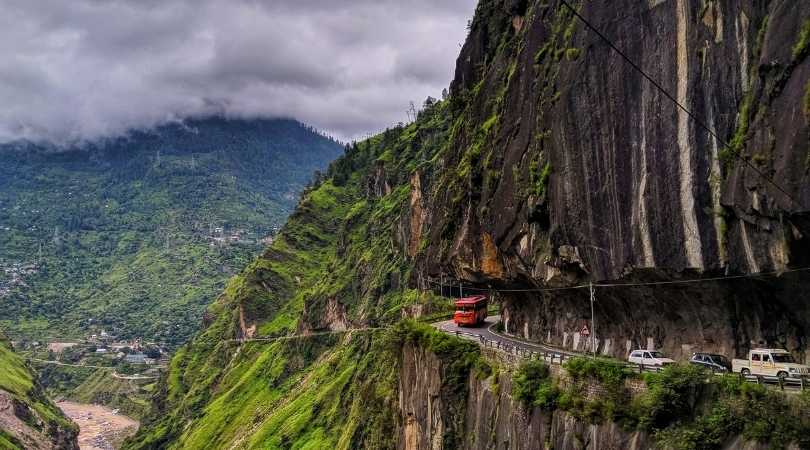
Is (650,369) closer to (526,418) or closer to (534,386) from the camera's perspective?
(534,386)

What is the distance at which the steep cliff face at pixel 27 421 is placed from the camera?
510 ft

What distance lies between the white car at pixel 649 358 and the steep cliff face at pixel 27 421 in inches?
5480

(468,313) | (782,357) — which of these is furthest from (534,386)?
(468,313)

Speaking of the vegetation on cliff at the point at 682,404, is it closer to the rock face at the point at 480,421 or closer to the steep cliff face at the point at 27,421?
the rock face at the point at 480,421

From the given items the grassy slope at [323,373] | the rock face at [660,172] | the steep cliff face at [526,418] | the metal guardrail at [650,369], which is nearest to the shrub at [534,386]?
the steep cliff face at [526,418]

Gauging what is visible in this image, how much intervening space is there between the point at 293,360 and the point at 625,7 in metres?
143

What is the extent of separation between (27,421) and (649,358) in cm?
16981

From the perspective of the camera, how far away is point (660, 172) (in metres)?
34.8

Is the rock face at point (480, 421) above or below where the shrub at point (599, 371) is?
below

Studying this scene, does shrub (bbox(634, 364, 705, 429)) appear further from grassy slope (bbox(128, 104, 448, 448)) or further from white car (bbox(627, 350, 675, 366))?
grassy slope (bbox(128, 104, 448, 448))

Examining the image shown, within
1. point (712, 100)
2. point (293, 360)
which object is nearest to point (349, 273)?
point (293, 360)

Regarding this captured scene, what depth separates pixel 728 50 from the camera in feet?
104

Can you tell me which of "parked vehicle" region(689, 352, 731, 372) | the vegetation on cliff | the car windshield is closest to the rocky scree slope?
the vegetation on cliff

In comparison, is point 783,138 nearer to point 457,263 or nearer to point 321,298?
point 457,263
